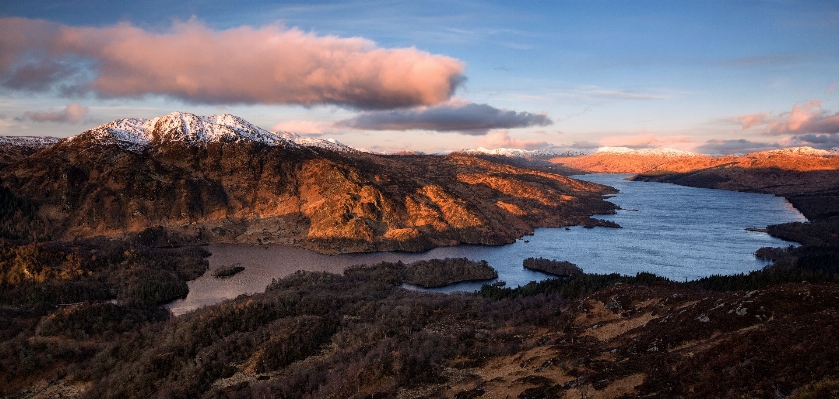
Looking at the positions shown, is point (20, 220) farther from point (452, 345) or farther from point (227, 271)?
point (452, 345)

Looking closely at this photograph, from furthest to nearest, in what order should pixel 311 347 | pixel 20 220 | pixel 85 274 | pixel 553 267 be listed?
pixel 20 220 → pixel 553 267 → pixel 85 274 → pixel 311 347

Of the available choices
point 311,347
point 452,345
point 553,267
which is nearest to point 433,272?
point 553,267

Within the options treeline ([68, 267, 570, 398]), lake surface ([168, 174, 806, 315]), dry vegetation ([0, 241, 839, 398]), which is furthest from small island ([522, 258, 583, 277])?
treeline ([68, 267, 570, 398])

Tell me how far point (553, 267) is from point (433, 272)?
1507 inches

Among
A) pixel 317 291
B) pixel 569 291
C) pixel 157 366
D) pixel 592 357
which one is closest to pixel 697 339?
pixel 592 357

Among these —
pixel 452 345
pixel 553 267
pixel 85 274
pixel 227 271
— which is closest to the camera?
pixel 452 345

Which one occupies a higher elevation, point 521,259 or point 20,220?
point 20,220

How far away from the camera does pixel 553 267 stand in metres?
151

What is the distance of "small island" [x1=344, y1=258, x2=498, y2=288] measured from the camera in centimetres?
13775

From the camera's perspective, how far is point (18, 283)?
116125mm

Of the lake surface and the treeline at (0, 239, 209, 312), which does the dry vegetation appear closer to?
the treeline at (0, 239, 209, 312)

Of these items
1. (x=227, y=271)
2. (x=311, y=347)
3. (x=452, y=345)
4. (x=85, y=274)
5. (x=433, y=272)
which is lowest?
(x=227, y=271)

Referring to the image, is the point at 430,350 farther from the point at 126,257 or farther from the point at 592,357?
the point at 126,257

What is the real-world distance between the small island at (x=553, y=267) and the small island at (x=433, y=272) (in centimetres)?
1545
